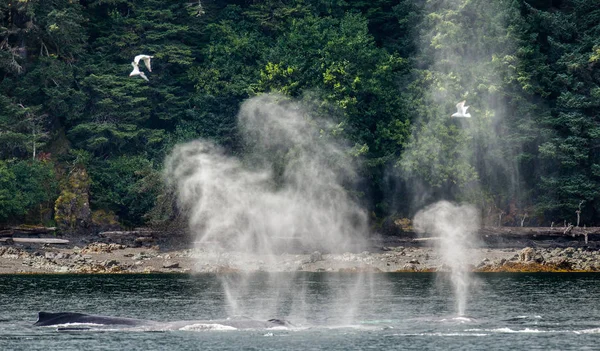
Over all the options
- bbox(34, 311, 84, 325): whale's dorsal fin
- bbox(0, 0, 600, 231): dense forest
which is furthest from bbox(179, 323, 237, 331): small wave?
bbox(0, 0, 600, 231): dense forest

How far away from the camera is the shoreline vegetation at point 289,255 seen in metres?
88.6

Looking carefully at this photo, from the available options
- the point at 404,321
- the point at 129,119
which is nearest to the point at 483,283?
the point at 404,321

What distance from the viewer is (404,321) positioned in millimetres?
60906

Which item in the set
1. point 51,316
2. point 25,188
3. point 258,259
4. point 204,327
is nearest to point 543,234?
point 258,259

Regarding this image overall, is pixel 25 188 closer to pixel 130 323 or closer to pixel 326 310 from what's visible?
pixel 326 310

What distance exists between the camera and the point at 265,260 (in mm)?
92125

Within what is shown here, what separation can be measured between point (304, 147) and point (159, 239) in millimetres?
13293

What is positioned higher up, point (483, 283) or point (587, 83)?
point (587, 83)

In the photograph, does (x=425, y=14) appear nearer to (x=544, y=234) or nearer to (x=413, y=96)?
(x=413, y=96)

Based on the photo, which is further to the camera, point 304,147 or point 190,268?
point 304,147

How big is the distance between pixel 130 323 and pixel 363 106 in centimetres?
4745

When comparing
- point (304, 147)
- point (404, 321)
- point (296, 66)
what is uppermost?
point (296, 66)

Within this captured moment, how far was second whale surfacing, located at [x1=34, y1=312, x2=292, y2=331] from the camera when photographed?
59.3m

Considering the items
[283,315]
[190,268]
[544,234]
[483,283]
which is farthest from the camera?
[544,234]
